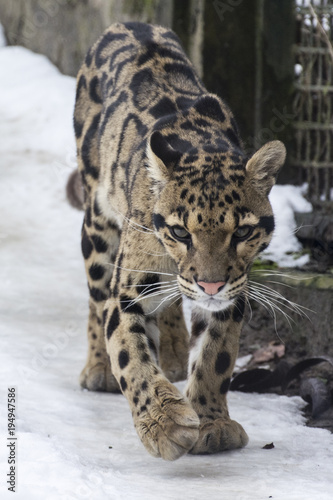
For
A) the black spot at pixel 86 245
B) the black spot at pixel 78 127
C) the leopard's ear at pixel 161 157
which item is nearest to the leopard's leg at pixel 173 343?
the black spot at pixel 86 245

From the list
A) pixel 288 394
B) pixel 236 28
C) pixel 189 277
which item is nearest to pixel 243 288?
pixel 189 277

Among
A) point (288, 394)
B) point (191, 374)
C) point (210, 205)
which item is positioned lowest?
point (288, 394)

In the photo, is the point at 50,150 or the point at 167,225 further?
the point at 50,150

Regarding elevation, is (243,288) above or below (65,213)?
above

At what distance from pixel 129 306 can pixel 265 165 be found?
1.12 metres

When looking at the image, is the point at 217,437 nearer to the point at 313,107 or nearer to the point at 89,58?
the point at 89,58

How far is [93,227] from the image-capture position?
21.2 ft

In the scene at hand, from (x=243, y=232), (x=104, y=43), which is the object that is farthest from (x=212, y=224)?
(x=104, y=43)

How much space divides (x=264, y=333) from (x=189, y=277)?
9.84 ft

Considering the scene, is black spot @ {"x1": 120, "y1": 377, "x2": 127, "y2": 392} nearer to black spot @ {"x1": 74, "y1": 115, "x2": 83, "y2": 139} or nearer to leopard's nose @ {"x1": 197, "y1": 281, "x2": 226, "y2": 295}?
leopard's nose @ {"x1": 197, "y1": 281, "x2": 226, "y2": 295}

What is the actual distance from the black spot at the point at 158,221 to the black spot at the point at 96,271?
1746 mm

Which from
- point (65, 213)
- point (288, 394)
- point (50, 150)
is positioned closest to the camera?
point (288, 394)

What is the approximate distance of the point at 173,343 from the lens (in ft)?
21.8

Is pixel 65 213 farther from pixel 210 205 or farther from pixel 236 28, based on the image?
pixel 210 205
